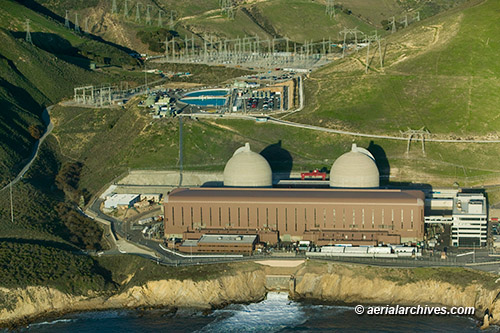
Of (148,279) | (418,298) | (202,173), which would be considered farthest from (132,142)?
(418,298)

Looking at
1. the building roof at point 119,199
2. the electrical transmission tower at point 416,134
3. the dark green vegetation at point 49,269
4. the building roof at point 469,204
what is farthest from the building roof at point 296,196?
the electrical transmission tower at point 416,134

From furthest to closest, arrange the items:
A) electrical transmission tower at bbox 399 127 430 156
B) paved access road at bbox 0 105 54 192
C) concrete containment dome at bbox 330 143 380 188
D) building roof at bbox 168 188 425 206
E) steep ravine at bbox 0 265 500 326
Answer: electrical transmission tower at bbox 399 127 430 156
paved access road at bbox 0 105 54 192
concrete containment dome at bbox 330 143 380 188
building roof at bbox 168 188 425 206
steep ravine at bbox 0 265 500 326

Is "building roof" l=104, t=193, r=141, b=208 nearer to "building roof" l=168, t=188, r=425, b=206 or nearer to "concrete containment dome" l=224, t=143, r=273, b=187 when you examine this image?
"building roof" l=168, t=188, r=425, b=206

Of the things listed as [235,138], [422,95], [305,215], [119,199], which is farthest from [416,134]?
[119,199]

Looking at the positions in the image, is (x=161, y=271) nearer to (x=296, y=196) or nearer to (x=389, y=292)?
(x=296, y=196)

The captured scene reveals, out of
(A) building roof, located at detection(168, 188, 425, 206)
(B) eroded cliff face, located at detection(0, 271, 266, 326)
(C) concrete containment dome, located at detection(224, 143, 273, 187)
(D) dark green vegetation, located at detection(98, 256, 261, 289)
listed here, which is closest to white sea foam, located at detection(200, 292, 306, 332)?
(B) eroded cliff face, located at detection(0, 271, 266, 326)

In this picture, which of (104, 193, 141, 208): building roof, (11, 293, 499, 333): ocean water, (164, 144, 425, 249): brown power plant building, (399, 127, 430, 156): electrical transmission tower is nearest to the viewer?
(11, 293, 499, 333): ocean water

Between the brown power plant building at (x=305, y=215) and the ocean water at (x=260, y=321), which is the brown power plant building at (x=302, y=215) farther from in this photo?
the ocean water at (x=260, y=321)
